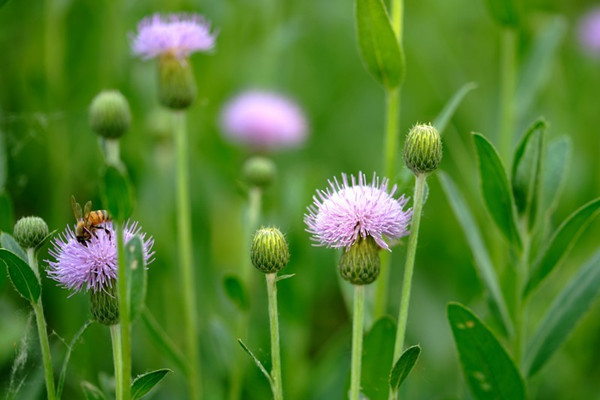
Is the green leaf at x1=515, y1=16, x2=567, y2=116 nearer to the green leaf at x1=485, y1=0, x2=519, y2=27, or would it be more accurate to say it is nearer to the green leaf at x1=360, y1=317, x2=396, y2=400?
the green leaf at x1=485, y1=0, x2=519, y2=27

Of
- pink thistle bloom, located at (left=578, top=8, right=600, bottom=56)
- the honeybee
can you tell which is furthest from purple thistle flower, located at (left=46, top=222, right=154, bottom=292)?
pink thistle bloom, located at (left=578, top=8, right=600, bottom=56)

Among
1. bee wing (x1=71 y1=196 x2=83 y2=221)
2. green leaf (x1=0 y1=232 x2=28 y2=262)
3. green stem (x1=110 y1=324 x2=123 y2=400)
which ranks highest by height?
bee wing (x1=71 y1=196 x2=83 y2=221)

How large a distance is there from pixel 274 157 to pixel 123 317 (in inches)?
85.6

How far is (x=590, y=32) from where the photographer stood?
374 cm

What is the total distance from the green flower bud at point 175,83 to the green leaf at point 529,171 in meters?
0.77

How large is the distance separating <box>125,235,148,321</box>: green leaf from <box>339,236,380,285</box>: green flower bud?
311mm

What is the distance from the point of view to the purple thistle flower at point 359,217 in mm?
1212

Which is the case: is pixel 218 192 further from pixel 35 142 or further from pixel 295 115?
pixel 35 142

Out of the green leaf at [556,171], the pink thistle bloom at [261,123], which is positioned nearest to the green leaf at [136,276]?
the green leaf at [556,171]

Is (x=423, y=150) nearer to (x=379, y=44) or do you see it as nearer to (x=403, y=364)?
(x=403, y=364)

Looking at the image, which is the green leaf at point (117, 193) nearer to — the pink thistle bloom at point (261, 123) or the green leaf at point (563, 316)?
the green leaf at point (563, 316)

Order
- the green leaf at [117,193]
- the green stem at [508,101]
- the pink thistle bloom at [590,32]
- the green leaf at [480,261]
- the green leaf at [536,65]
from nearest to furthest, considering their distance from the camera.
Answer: the green leaf at [117,193] → the green leaf at [480,261] → the green stem at [508,101] → the green leaf at [536,65] → the pink thistle bloom at [590,32]

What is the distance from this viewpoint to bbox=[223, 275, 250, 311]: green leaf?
5.15 ft

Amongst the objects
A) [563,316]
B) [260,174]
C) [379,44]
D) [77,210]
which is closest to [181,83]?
[260,174]
